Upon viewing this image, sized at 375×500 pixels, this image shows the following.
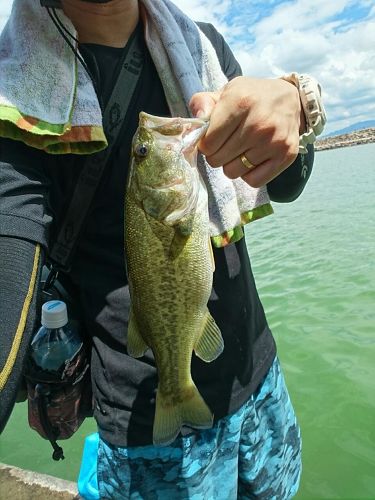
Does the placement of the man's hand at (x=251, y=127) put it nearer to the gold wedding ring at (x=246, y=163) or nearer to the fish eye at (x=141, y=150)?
the gold wedding ring at (x=246, y=163)

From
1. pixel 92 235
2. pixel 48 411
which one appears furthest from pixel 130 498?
pixel 92 235

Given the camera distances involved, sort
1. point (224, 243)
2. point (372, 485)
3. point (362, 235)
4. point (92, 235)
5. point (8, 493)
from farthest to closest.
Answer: point (362, 235) → point (372, 485) → point (8, 493) → point (224, 243) → point (92, 235)

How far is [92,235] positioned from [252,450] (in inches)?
43.9

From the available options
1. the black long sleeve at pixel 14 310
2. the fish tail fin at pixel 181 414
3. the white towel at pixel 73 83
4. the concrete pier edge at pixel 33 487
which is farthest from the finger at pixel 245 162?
the concrete pier edge at pixel 33 487

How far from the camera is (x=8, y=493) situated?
3.18 m

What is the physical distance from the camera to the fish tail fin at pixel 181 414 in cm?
153

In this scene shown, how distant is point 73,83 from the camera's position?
157 cm

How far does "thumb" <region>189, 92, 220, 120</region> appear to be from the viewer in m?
1.37

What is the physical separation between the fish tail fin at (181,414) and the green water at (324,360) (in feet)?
7.69

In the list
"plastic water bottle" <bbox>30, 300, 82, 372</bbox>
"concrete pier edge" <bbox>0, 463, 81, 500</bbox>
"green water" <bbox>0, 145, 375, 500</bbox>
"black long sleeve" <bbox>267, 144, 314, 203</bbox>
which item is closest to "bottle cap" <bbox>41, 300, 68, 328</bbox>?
"plastic water bottle" <bbox>30, 300, 82, 372</bbox>

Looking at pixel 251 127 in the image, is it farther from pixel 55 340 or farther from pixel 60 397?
pixel 60 397

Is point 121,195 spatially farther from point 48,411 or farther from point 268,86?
point 48,411

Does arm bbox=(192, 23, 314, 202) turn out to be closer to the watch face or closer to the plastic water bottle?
the watch face

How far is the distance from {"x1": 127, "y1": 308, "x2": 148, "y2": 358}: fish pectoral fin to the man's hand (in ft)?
1.92
